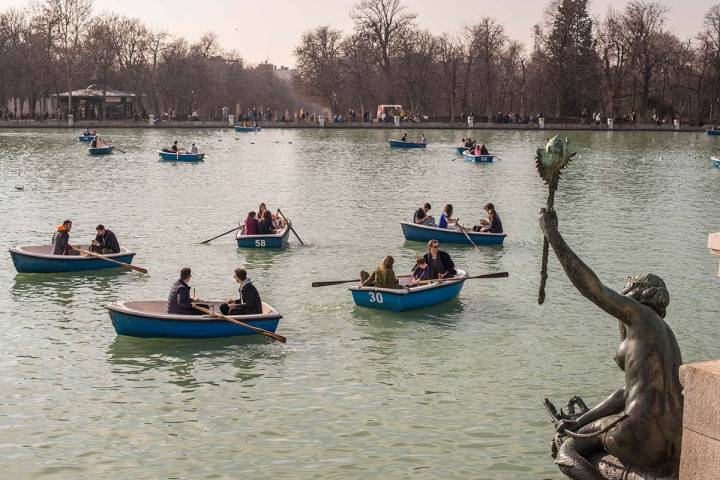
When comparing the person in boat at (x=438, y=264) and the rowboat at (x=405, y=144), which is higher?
the rowboat at (x=405, y=144)

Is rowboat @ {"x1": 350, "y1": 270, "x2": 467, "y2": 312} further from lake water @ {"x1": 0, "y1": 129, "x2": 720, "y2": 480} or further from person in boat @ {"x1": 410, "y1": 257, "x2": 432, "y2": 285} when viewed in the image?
person in boat @ {"x1": 410, "y1": 257, "x2": 432, "y2": 285}

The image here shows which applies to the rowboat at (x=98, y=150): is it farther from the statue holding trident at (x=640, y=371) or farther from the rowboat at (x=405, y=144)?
the statue holding trident at (x=640, y=371)

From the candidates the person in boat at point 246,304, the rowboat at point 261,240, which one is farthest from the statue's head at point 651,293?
the rowboat at point 261,240

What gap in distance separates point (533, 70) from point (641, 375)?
116487 mm

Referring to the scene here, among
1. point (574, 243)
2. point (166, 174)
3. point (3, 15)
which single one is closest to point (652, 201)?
point (574, 243)

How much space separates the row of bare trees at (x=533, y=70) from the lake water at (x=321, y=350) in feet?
228

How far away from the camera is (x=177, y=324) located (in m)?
17.3

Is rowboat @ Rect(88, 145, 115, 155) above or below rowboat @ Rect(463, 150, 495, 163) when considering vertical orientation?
below

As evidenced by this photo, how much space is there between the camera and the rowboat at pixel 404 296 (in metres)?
19.8

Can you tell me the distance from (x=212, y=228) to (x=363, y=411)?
19478mm

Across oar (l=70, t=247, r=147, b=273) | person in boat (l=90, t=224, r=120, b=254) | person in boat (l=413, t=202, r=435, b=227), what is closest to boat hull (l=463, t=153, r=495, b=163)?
person in boat (l=413, t=202, r=435, b=227)

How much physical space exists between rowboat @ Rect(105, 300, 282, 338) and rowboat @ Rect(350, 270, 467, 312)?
9.42ft

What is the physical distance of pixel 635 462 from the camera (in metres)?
8.20

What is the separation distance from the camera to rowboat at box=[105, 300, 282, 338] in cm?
1723
